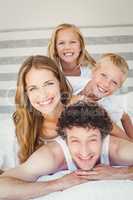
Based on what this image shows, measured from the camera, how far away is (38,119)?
151 centimetres

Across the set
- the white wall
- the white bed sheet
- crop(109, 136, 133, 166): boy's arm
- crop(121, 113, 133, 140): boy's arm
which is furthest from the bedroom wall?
the white bed sheet

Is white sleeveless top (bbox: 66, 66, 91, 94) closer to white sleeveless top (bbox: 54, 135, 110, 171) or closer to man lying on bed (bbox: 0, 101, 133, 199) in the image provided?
man lying on bed (bbox: 0, 101, 133, 199)

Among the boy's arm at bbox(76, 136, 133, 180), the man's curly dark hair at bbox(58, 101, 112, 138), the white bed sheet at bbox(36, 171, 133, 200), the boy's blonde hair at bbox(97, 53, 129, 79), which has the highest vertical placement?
the boy's blonde hair at bbox(97, 53, 129, 79)

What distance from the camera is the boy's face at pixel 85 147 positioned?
1.46 m

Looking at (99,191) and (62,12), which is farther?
(62,12)

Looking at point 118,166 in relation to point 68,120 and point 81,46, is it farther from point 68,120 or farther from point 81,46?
Result: point 81,46

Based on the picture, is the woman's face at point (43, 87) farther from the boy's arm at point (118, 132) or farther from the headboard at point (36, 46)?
the boy's arm at point (118, 132)

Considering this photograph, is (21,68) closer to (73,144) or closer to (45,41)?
(45,41)

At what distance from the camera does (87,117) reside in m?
1.46

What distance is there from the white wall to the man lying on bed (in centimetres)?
40

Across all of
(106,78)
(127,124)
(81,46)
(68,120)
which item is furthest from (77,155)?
(81,46)

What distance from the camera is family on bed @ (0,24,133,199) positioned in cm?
146

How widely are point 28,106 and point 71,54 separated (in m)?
0.31

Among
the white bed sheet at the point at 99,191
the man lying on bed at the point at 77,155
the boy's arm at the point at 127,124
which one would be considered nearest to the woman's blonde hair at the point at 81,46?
the man lying on bed at the point at 77,155
